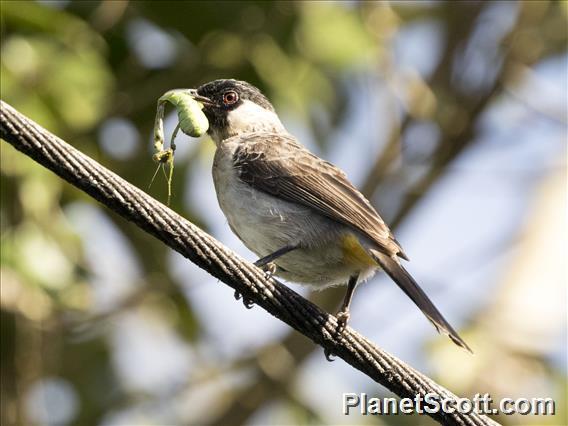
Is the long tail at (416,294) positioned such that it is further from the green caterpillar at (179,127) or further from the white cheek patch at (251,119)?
the white cheek patch at (251,119)

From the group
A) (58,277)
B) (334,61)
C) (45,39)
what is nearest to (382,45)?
(334,61)

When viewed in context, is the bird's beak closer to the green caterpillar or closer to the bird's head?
the bird's head

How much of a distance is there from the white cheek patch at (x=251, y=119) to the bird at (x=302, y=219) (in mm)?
464

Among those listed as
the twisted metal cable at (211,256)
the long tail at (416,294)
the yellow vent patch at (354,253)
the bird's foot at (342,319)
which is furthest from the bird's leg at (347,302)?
the twisted metal cable at (211,256)

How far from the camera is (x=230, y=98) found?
6.30 meters

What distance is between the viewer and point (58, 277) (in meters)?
5.88

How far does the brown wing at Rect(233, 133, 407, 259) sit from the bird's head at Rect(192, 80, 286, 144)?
341 millimetres

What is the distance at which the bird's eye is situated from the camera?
247 inches

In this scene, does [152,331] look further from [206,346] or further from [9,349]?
[9,349]

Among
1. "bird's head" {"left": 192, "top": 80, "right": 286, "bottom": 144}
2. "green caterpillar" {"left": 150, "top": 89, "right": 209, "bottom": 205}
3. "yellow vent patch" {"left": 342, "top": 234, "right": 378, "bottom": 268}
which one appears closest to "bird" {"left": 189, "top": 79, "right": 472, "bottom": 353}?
"yellow vent patch" {"left": 342, "top": 234, "right": 378, "bottom": 268}

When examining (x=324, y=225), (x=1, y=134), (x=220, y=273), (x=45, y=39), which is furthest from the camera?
(x=45, y=39)

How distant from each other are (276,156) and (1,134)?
8.36ft

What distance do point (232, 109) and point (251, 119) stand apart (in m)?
0.14

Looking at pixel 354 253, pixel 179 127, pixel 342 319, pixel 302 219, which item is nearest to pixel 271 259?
pixel 302 219
